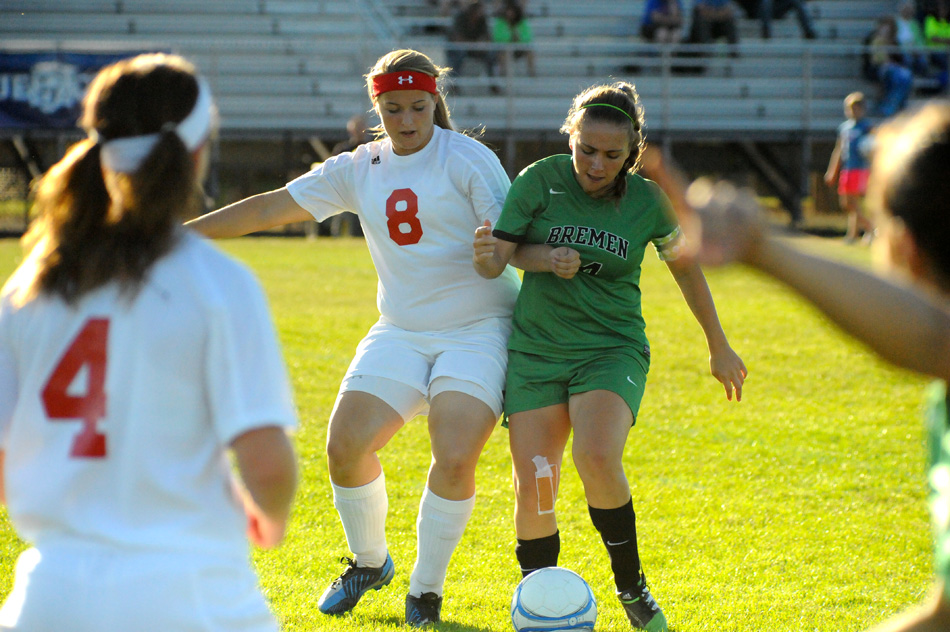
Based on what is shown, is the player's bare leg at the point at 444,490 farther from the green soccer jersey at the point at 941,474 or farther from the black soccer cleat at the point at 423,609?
the green soccer jersey at the point at 941,474

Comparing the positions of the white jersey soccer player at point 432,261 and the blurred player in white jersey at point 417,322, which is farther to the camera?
the white jersey soccer player at point 432,261

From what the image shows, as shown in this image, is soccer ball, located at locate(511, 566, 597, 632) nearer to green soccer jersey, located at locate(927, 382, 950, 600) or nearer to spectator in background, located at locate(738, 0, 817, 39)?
green soccer jersey, located at locate(927, 382, 950, 600)

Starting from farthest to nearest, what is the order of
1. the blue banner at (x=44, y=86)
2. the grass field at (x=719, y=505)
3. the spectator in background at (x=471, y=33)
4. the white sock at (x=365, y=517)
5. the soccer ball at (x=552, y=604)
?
the spectator in background at (x=471, y=33) < the blue banner at (x=44, y=86) < the grass field at (x=719, y=505) < the white sock at (x=365, y=517) < the soccer ball at (x=552, y=604)

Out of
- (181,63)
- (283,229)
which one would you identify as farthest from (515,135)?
(181,63)

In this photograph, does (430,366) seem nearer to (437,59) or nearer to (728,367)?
(728,367)

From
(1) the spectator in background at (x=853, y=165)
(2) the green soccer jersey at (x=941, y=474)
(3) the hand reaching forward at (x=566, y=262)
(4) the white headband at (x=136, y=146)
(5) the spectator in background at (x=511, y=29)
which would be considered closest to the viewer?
(2) the green soccer jersey at (x=941, y=474)

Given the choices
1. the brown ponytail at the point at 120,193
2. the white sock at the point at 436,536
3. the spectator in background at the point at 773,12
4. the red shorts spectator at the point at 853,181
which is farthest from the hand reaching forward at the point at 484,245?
the spectator in background at the point at 773,12

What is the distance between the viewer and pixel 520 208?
13.1 feet

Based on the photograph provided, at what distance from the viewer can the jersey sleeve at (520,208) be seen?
3957 mm

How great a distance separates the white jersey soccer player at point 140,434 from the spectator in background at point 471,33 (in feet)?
59.0

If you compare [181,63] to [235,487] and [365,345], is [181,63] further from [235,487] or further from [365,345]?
A: [365,345]

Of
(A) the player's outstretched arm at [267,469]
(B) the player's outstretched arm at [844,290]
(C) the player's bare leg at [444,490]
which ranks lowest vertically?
(C) the player's bare leg at [444,490]

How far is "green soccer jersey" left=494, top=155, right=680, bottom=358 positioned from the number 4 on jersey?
2242 millimetres

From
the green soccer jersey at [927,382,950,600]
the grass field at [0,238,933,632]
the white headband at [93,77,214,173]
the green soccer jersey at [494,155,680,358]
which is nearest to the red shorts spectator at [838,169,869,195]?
the grass field at [0,238,933,632]
